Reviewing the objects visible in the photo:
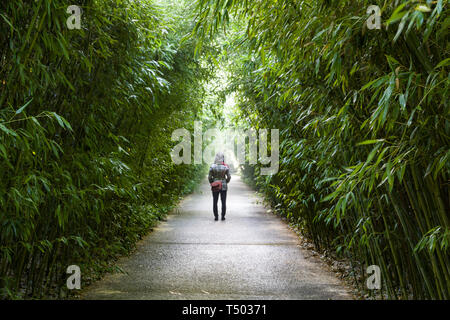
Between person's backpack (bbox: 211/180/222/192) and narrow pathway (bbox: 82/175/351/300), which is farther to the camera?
person's backpack (bbox: 211/180/222/192)

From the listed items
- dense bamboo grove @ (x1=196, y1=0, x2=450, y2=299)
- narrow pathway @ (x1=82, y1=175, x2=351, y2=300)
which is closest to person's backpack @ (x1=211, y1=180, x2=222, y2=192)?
narrow pathway @ (x1=82, y1=175, x2=351, y2=300)

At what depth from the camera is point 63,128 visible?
2.45 m

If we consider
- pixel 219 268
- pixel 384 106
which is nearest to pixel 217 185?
pixel 219 268

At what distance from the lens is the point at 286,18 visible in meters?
2.32

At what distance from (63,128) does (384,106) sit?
1.89 meters

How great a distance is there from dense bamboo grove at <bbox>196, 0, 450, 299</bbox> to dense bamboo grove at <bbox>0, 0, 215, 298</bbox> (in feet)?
2.78

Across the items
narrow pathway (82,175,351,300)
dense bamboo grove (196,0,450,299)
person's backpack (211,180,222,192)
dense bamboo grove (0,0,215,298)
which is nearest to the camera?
dense bamboo grove (196,0,450,299)

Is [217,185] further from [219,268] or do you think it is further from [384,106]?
[384,106]

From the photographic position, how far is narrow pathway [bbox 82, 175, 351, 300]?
10.3ft

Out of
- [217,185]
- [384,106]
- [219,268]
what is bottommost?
[219,268]

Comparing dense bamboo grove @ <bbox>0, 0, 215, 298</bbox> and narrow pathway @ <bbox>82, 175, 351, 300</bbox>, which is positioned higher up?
dense bamboo grove @ <bbox>0, 0, 215, 298</bbox>

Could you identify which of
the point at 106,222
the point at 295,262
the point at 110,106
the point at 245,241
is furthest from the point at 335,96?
the point at 245,241

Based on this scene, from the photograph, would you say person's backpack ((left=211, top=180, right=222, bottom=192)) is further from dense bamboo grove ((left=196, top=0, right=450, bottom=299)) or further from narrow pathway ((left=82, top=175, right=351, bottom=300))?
dense bamboo grove ((left=196, top=0, right=450, bottom=299))

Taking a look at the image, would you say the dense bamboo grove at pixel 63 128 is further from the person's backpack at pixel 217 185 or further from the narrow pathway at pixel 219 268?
the person's backpack at pixel 217 185
